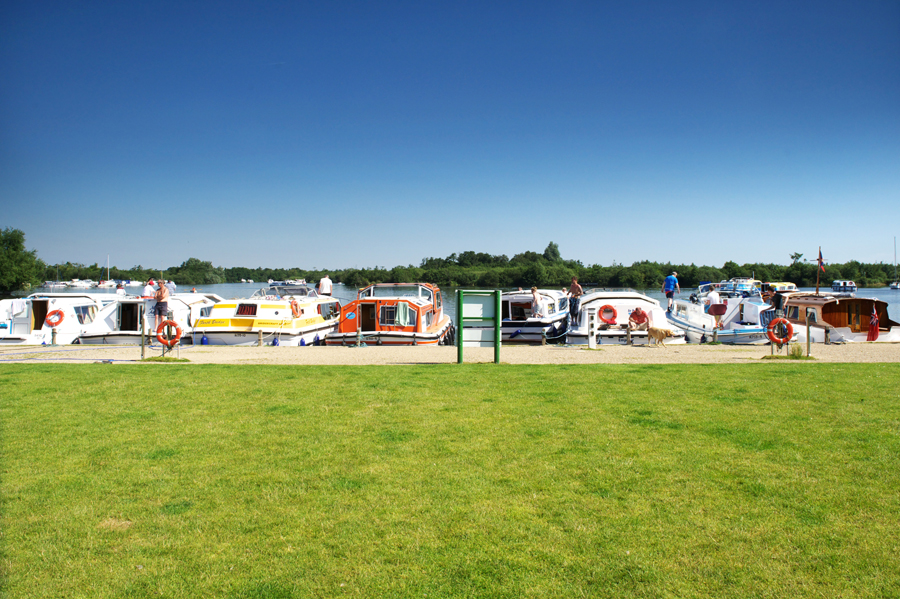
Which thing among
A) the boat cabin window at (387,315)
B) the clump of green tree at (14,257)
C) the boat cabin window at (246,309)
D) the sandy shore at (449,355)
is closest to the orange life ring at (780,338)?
the sandy shore at (449,355)

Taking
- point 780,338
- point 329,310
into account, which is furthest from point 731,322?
point 329,310

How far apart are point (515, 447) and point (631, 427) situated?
1555 mm

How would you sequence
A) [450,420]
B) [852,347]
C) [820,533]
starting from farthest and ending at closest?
[852,347], [450,420], [820,533]

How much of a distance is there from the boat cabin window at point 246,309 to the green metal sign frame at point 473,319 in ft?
37.2

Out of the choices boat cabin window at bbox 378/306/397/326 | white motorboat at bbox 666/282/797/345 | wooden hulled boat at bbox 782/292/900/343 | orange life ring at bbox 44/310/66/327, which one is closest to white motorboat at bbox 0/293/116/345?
orange life ring at bbox 44/310/66/327

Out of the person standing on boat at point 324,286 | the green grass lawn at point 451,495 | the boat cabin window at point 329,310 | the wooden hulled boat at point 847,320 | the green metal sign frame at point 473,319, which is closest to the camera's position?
the green grass lawn at point 451,495

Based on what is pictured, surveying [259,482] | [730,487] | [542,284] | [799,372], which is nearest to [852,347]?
[799,372]

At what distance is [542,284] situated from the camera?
337ft

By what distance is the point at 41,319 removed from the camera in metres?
22.5

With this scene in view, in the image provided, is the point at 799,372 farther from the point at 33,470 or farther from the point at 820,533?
the point at 33,470

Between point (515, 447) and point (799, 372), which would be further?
point (799, 372)

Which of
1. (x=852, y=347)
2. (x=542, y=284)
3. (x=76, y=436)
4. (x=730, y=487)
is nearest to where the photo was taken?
(x=730, y=487)

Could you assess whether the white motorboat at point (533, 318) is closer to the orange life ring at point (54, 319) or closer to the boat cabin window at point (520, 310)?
the boat cabin window at point (520, 310)

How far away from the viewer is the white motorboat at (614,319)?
20.7m
